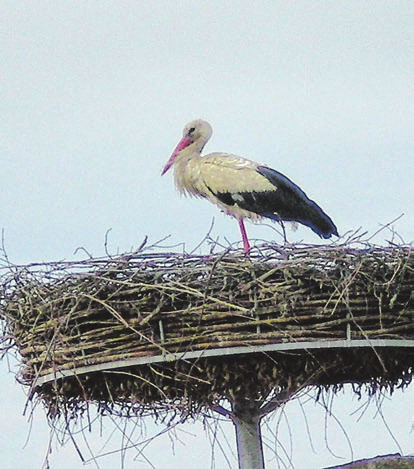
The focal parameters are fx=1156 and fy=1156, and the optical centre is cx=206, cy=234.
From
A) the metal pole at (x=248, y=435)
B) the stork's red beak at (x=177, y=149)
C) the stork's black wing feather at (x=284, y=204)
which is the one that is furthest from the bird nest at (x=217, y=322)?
the stork's red beak at (x=177, y=149)

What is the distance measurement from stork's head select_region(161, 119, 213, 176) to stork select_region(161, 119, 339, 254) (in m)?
0.11

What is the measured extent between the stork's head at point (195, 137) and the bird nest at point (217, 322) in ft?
8.04

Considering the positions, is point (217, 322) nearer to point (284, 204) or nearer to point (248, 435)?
point (248, 435)

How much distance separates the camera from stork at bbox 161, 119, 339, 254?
23.1 feet

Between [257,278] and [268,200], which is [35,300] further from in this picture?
[268,200]

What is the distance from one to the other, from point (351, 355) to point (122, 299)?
Result: 1.06 m

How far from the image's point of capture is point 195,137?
7.71 metres

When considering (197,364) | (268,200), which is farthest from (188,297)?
(268,200)

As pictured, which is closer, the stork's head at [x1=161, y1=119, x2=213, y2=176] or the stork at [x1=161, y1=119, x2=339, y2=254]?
the stork at [x1=161, y1=119, x2=339, y2=254]

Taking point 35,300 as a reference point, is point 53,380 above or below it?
below

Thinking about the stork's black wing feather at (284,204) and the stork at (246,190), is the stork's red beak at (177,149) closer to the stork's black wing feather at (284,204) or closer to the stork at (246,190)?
the stork at (246,190)

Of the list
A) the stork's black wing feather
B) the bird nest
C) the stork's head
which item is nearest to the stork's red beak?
the stork's head

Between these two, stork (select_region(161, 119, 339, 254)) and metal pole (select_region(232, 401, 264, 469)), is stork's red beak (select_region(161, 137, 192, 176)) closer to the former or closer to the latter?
stork (select_region(161, 119, 339, 254))

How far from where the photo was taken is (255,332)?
498cm
